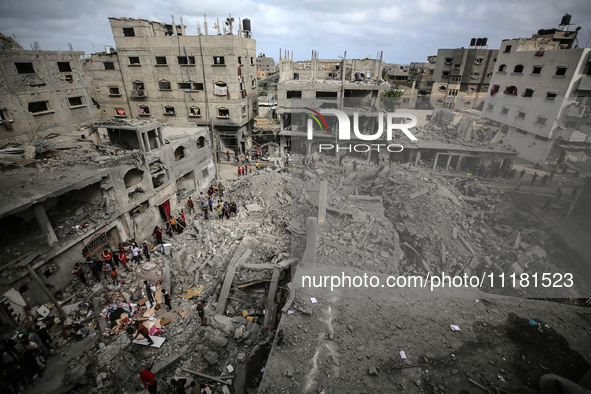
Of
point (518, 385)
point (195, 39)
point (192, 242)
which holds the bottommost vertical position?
point (192, 242)

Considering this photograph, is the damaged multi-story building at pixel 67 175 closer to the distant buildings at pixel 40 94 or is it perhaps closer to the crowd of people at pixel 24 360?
the distant buildings at pixel 40 94

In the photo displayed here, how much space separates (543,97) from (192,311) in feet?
114

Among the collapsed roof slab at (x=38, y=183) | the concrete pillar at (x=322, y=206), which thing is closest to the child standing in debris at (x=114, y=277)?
the collapsed roof slab at (x=38, y=183)

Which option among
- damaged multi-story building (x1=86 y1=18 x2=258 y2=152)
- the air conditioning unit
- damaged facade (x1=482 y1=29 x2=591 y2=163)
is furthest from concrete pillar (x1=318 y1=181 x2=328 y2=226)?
the air conditioning unit

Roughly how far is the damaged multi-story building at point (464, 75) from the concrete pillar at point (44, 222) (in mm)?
Result: 49822

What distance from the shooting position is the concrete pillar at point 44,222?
11.2 m

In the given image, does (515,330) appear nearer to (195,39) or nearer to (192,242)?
(192,242)

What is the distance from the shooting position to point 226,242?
14.9 metres

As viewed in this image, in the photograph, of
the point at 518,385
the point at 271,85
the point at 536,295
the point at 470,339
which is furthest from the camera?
the point at 271,85

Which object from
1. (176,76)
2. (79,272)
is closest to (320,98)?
(176,76)

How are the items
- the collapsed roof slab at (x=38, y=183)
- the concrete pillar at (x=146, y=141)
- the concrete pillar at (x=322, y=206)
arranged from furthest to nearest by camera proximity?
the concrete pillar at (x=146, y=141) < the concrete pillar at (x=322, y=206) < the collapsed roof slab at (x=38, y=183)

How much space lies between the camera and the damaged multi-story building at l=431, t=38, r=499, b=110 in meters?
43.9

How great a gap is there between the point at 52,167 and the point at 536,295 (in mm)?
23795

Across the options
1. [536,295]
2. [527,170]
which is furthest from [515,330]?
[527,170]
